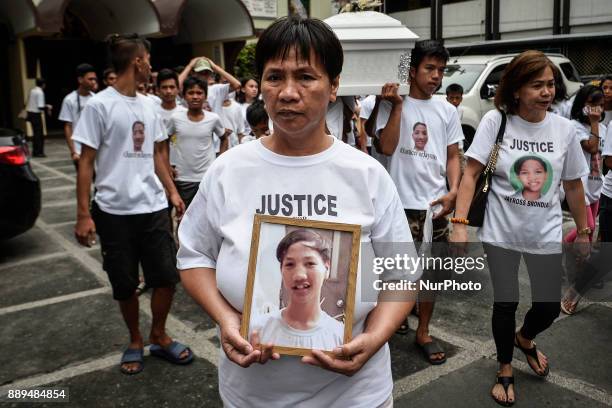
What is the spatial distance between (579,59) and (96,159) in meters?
16.0

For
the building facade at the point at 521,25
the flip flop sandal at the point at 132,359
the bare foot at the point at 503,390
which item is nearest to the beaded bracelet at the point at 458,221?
the bare foot at the point at 503,390

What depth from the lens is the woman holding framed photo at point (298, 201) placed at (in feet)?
5.10

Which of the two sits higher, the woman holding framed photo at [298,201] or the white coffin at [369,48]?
the white coffin at [369,48]

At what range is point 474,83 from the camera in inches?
436

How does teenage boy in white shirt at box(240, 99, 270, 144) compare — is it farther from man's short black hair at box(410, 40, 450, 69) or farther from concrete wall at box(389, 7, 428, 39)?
concrete wall at box(389, 7, 428, 39)

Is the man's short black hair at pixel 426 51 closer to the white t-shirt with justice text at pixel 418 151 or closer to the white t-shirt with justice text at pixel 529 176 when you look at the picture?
the white t-shirt with justice text at pixel 418 151

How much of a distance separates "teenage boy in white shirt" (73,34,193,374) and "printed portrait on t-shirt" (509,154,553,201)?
Result: 209 cm

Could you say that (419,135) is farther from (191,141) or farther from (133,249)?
(191,141)

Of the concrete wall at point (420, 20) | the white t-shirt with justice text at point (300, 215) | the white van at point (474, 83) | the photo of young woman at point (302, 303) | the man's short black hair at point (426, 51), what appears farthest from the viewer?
the concrete wall at point (420, 20)

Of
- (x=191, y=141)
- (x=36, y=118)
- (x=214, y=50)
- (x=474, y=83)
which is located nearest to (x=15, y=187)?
(x=191, y=141)

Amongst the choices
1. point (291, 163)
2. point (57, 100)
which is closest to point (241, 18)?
point (57, 100)

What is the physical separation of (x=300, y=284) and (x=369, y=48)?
7.07ft

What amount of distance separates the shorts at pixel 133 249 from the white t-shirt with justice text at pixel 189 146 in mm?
1815

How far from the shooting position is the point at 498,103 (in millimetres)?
3268
